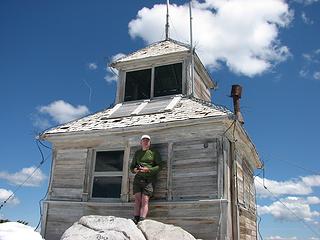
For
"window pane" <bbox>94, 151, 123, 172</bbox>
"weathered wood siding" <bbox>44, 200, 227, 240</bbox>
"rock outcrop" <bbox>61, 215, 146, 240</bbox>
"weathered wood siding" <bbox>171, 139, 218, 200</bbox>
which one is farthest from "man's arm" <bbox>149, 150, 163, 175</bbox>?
"rock outcrop" <bbox>61, 215, 146, 240</bbox>

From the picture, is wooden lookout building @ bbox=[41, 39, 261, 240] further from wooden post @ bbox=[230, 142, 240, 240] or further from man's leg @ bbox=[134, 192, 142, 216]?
man's leg @ bbox=[134, 192, 142, 216]

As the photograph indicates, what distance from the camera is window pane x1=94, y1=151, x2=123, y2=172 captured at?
11359mm

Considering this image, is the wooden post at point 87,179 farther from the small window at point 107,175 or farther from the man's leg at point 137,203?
the man's leg at point 137,203

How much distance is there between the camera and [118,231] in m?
8.09

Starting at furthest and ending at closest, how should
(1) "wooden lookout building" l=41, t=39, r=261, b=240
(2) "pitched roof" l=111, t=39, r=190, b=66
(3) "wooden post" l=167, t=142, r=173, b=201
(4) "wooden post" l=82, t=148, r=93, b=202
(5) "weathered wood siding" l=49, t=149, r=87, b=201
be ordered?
(2) "pitched roof" l=111, t=39, r=190, b=66
(5) "weathered wood siding" l=49, t=149, r=87, b=201
(4) "wooden post" l=82, t=148, r=93, b=202
(3) "wooden post" l=167, t=142, r=173, b=201
(1) "wooden lookout building" l=41, t=39, r=261, b=240

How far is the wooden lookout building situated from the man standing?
0.51 meters

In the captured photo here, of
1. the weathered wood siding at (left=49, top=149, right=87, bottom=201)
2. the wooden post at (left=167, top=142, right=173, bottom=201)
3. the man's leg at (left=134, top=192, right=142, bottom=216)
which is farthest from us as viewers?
the weathered wood siding at (left=49, top=149, right=87, bottom=201)

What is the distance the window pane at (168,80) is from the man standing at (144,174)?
376cm

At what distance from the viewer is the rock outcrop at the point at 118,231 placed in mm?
7910

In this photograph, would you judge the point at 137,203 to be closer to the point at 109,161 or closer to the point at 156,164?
the point at 156,164

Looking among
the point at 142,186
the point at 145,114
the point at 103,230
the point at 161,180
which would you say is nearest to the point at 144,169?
the point at 142,186

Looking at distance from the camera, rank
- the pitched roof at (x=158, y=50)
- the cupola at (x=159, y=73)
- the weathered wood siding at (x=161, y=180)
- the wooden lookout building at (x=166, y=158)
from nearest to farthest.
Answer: the wooden lookout building at (x=166, y=158) < the weathered wood siding at (x=161, y=180) < the cupola at (x=159, y=73) < the pitched roof at (x=158, y=50)

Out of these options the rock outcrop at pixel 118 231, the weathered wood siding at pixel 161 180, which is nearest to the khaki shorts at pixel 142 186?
the weathered wood siding at pixel 161 180

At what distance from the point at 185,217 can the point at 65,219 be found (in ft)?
13.0
